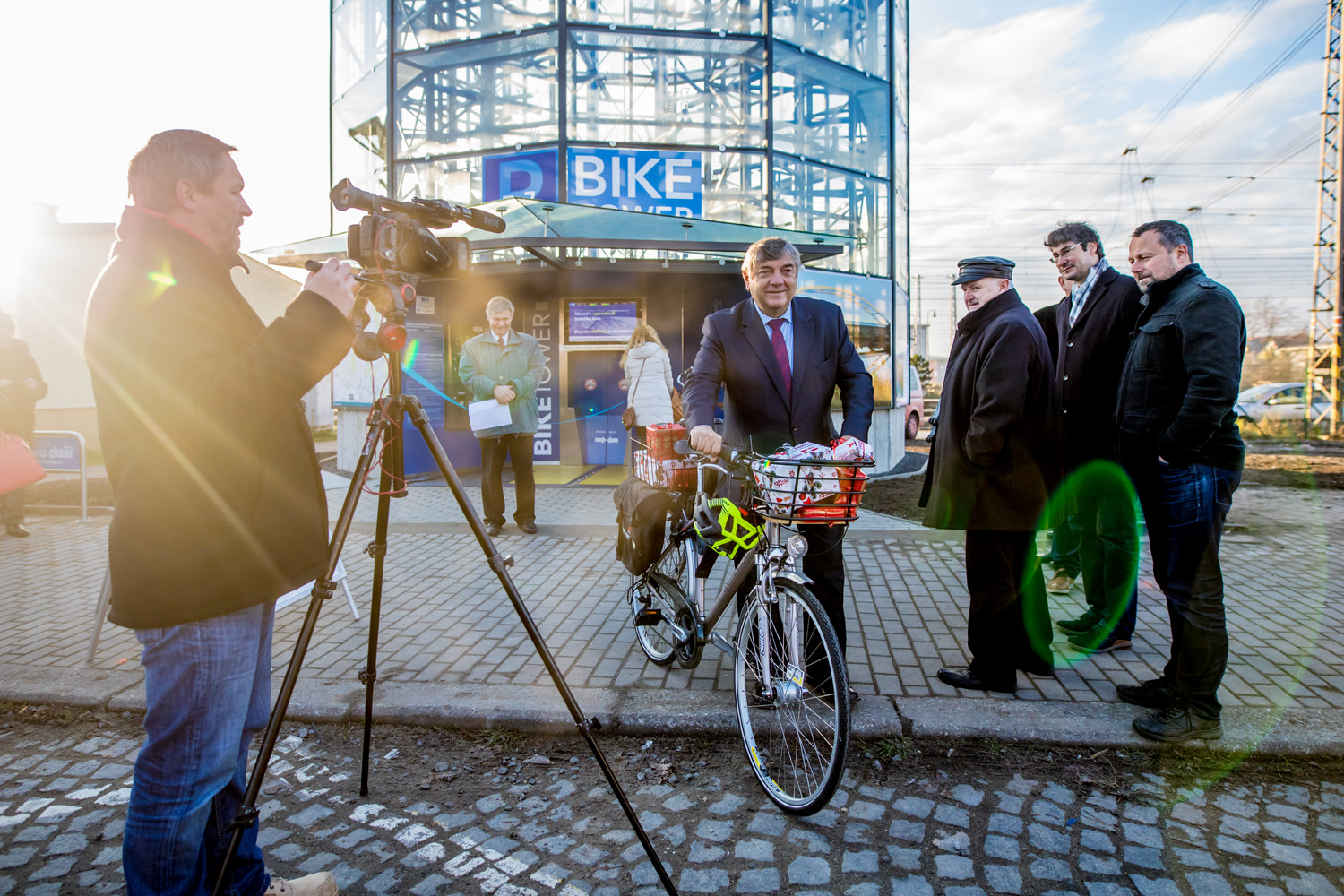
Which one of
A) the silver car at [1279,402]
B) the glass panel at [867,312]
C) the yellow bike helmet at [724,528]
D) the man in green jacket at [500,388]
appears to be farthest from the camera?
the silver car at [1279,402]

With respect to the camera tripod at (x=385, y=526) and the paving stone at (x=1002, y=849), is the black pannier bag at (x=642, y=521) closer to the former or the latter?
the camera tripod at (x=385, y=526)

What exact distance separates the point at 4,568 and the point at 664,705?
5.94m

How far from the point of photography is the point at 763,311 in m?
3.34

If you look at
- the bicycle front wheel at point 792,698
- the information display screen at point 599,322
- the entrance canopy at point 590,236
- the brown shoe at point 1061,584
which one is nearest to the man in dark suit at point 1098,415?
the brown shoe at point 1061,584

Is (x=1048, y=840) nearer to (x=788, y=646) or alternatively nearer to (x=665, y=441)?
(x=788, y=646)

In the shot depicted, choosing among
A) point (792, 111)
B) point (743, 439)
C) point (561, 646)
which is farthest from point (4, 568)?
point (792, 111)

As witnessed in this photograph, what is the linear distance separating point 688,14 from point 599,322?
4.40 m

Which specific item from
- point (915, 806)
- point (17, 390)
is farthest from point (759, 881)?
point (17, 390)

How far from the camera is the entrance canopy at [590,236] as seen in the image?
7.98 metres

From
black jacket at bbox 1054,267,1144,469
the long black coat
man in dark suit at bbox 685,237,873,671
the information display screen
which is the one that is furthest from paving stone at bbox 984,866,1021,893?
the information display screen

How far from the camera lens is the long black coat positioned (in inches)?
130

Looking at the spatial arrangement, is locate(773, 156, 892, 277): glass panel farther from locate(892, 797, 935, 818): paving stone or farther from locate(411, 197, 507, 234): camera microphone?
locate(892, 797, 935, 818): paving stone

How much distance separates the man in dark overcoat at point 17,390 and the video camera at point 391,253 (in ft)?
20.8

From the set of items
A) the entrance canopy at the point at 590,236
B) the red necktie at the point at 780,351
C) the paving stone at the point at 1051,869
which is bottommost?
the paving stone at the point at 1051,869
